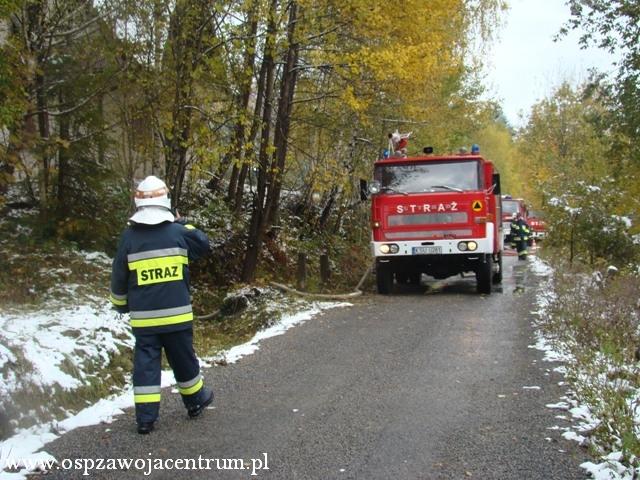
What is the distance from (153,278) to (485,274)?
879 centimetres

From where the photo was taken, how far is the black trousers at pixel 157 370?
4.96 m

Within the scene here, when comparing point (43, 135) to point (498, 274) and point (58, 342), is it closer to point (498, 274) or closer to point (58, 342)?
point (58, 342)

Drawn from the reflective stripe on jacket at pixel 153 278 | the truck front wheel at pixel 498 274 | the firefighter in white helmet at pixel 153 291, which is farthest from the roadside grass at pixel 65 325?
the truck front wheel at pixel 498 274

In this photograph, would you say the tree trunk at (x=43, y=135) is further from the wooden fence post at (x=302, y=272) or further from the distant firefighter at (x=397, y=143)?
the distant firefighter at (x=397, y=143)

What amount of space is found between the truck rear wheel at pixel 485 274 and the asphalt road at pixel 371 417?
12.1ft

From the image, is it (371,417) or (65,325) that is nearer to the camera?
(371,417)

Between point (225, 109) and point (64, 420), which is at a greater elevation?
point (225, 109)

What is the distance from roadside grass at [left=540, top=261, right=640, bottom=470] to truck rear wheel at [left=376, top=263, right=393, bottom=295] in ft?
10.3

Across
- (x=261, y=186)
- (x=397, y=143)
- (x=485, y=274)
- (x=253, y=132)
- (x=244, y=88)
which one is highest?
(x=244, y=88)

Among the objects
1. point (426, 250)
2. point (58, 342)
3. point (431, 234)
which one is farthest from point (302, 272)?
point (58, 342)

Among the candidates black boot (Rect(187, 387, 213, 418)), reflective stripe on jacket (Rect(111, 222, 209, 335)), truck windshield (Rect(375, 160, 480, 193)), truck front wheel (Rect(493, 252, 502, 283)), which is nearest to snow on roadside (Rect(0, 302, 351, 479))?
black boot (Rect(187, 387, 213, 418))

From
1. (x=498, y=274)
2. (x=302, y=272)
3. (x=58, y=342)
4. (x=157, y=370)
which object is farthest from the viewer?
(x=498, y=274)

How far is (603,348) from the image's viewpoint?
6.97 metres

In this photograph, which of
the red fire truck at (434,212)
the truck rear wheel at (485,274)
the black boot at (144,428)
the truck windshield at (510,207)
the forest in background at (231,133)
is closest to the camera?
the black boot at (144,428)
